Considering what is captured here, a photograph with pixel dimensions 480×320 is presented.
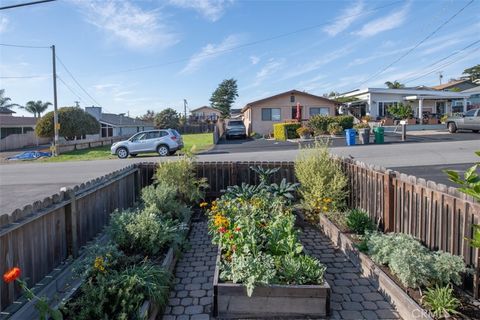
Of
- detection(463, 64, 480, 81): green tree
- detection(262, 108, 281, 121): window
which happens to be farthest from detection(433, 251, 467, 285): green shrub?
detection(463, 64, 480, 81): green tree

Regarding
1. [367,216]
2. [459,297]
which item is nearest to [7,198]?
[367,216]

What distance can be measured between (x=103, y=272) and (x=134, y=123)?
51.7 metres

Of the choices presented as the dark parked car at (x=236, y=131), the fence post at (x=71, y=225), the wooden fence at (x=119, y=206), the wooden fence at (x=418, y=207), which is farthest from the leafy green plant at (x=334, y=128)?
the fence post at (x=71, y=225)

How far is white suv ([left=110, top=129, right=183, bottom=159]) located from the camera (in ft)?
66.7

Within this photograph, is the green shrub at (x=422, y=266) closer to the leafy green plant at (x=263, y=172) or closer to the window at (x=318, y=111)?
the leafy green plant at (x=263, y=172)

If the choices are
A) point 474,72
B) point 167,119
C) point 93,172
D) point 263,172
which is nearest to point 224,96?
point 167,119

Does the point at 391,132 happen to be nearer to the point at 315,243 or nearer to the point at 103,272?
the point at 315,243

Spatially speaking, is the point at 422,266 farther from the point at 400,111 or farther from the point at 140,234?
the point at 400,111

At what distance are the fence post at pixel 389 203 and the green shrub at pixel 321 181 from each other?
4.00 feet

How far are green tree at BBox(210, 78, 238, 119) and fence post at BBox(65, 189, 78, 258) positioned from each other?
258 ft

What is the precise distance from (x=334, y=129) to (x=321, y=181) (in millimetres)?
21148

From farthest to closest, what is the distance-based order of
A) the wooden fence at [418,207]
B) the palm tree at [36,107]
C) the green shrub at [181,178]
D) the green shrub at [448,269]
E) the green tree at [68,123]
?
1. the palm tree at [36,107]
2. the green tree at [68,123]
3. the green shrub at [181,178]
4. the wooden fence at [418,207]
5. the green shrub at [448,269]

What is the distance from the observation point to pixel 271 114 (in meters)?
33.4

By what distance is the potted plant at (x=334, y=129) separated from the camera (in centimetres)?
2677
